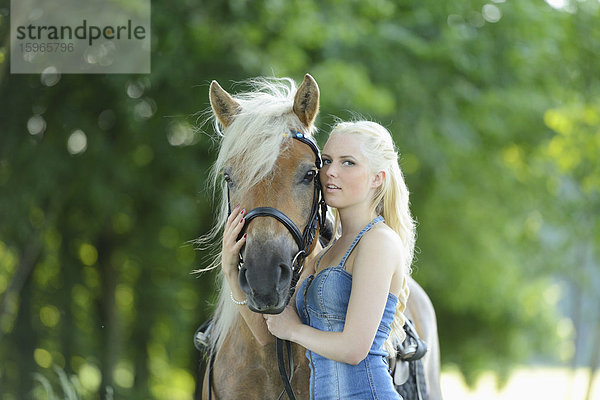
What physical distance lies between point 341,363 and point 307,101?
1.17 m

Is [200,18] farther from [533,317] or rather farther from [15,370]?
[533,317]

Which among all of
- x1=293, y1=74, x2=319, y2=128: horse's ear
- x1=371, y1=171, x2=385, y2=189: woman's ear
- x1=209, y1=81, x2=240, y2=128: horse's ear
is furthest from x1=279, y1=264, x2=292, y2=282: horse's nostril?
x1=209, y1=81, x2=240, y2=128: horse's ear

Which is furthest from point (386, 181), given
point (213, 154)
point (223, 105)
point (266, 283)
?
point (213, 154)

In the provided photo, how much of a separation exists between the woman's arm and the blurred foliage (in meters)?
3.10

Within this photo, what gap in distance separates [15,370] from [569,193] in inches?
385

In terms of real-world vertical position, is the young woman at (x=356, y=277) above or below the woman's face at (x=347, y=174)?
below

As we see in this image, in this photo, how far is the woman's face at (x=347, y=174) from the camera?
9.21 ft

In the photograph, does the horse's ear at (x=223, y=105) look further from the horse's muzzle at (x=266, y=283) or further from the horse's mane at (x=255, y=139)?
the horse's muzzle at (x=266, y=283)

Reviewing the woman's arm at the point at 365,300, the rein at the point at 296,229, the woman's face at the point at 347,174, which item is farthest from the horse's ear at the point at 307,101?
the woman's arm at the point at 365,300

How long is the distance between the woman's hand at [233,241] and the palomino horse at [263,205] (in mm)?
41

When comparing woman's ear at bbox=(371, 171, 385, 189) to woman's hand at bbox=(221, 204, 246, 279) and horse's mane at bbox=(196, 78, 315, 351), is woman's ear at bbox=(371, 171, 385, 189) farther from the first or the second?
woman's hand at bbox=(221, 204, 246, 279)

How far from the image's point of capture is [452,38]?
9.77m

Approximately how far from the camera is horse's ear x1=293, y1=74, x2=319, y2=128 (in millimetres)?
3076

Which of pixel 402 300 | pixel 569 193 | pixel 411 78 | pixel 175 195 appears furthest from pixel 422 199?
pixel 402 300
